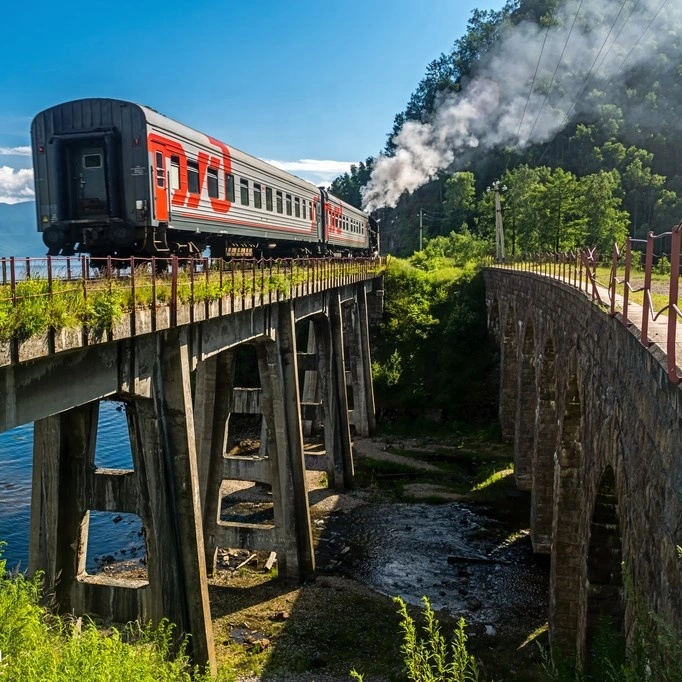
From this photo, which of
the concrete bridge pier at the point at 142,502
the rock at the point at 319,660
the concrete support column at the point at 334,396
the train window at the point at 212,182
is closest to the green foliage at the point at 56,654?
the concrete bridge pier at the point at 142,502

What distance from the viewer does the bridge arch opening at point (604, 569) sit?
26.8ft

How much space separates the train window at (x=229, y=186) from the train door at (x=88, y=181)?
3737mm

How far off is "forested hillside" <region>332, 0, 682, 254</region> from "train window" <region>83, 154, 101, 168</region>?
36353mm

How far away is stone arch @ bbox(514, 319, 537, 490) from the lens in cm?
2050

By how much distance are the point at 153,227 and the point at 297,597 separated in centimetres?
943

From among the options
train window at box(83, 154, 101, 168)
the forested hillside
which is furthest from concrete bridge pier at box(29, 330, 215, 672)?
the forested hillside

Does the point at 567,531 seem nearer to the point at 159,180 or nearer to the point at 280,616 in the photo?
the point at 280,616

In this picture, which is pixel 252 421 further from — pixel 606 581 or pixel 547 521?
pixel 606 581

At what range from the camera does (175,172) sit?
12.1 meters

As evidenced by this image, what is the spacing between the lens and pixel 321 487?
23.2 m

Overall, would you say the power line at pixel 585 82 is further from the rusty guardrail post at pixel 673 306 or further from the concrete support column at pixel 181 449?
the rusty guardrail post at pixel 673 306

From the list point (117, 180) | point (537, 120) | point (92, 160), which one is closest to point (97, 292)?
point (117, 180)

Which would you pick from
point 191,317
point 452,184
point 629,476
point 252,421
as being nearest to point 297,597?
point 191,317

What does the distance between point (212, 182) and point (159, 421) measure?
6370mm
